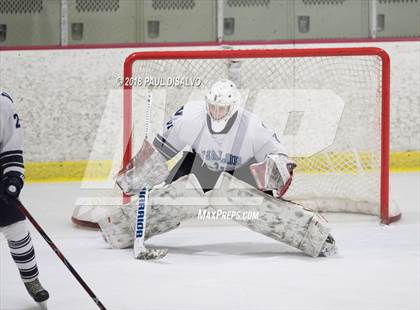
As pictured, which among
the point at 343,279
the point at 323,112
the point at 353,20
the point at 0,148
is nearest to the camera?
the point at 0,148

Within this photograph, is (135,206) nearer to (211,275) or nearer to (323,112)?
(211,275)

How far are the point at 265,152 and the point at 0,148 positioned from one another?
60.3 inches

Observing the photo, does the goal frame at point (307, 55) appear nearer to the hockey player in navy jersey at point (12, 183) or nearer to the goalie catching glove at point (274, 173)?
the goalie catching glove at point (274, 173)

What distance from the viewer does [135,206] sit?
419 centimetres

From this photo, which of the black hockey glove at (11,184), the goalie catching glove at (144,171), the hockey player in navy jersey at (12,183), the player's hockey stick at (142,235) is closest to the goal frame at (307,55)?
the goalie catching glove at (144,171)

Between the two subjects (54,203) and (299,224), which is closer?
(299,224)

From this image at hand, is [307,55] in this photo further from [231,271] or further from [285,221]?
[231,271]

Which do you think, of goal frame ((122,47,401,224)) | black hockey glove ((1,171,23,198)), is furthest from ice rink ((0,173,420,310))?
black hockey glove ((1,171,23,198))

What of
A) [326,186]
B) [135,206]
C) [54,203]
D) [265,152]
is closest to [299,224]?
[265,152]

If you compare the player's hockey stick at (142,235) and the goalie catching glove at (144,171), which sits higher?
the goalie catching glove at (144,171)

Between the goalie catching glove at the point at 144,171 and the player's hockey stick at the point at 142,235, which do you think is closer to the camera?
the player's hockey stick at the point at 142,235

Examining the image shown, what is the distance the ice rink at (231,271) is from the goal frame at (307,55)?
0.64ft

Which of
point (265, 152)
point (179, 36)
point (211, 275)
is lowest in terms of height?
point (211, 275)

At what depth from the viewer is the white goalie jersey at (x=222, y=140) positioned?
4285 millimetres
